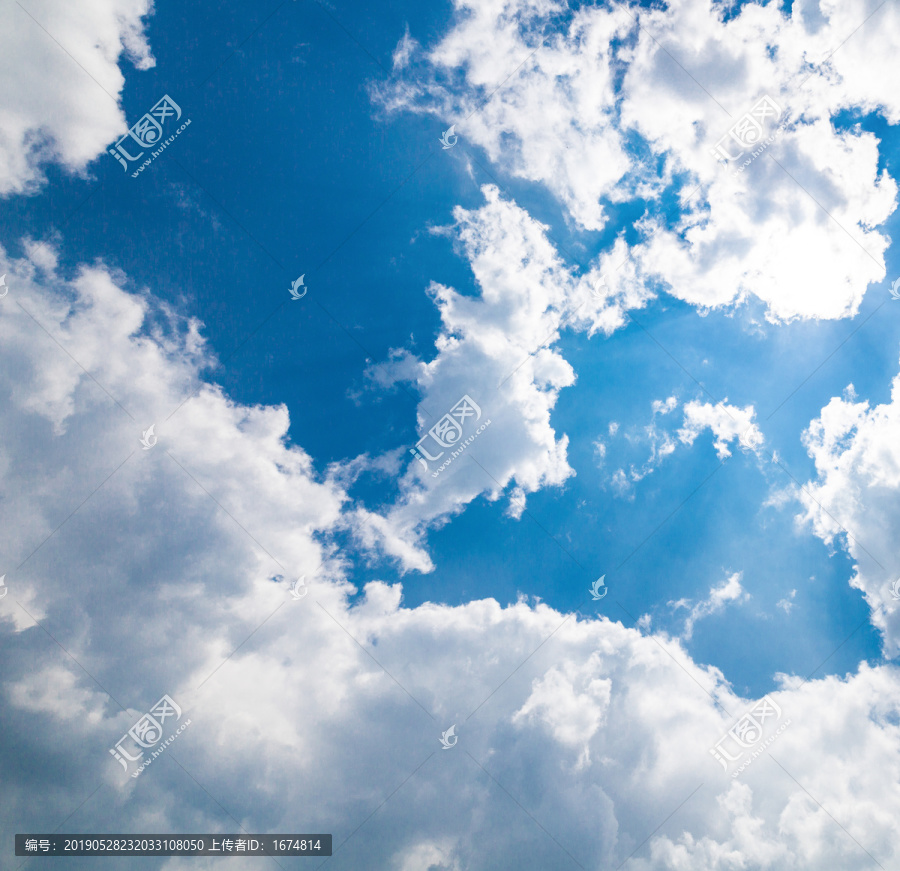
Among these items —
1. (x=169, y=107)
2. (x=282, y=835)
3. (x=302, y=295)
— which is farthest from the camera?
(x=282, y=835)

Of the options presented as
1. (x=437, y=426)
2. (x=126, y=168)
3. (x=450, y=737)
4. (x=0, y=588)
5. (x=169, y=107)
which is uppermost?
(x=169, y=107)

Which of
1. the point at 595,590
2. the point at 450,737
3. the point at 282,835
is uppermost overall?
the point at 595,590

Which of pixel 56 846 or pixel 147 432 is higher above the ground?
pixel 147 432

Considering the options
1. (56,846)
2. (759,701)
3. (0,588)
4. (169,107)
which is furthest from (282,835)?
(169,107)

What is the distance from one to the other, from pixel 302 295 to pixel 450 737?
31.8m

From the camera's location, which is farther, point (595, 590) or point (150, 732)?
point (595, 590)

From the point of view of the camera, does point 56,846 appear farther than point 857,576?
No

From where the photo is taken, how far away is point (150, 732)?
2720cm

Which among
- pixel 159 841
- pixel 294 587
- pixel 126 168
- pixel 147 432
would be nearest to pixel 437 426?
pixel 294 587

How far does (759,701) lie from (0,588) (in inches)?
2082

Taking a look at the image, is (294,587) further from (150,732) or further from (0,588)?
(0,588)

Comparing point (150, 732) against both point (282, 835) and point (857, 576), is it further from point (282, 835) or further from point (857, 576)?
point (857, 576)

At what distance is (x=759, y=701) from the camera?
2902cm

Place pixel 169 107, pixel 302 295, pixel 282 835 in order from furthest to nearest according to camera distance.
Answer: pixel 282 835
pixel 302 295
pixel 169 107
